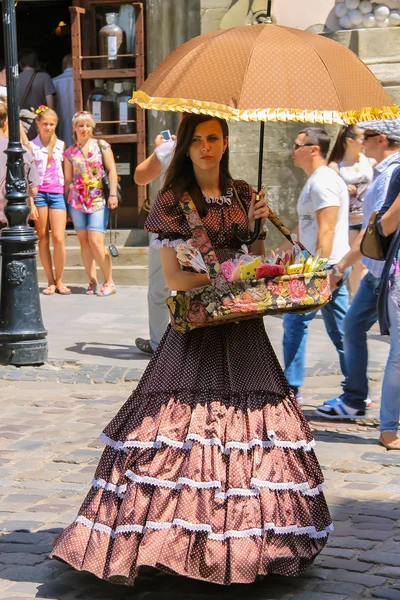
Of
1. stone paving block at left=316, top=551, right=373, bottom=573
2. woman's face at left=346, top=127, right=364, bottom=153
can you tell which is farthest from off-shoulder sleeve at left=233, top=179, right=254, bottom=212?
woman's face at left=346, top=127, right=364, bottom=153

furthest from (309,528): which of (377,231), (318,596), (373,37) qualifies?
(373,37)

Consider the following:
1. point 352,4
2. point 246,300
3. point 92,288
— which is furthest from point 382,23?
point 246,300

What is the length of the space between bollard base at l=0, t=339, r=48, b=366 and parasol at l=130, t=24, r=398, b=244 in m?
4.31

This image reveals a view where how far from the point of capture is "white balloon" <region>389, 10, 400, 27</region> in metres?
11.0

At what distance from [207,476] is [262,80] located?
4.57 feet

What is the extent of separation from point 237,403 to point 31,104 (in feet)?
30.3

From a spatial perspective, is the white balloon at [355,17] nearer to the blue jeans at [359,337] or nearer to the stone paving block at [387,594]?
the blue jeans at [359,337]

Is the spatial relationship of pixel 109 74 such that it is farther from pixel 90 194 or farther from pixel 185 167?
pixel 185 167

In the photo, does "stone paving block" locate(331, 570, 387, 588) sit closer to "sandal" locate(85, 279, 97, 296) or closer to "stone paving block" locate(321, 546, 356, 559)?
"stone paving block" locate(321, 546, 356, 559)

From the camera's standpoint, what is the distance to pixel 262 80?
3848 millimetres

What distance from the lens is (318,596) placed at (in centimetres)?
394

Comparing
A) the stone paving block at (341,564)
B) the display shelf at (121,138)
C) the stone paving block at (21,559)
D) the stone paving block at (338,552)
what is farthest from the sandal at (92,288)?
the stone paving block at (341,564)

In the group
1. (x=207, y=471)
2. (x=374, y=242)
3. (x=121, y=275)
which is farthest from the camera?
(x=121, y=275)

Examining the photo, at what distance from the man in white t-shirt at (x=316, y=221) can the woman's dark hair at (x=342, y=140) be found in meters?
1.90
